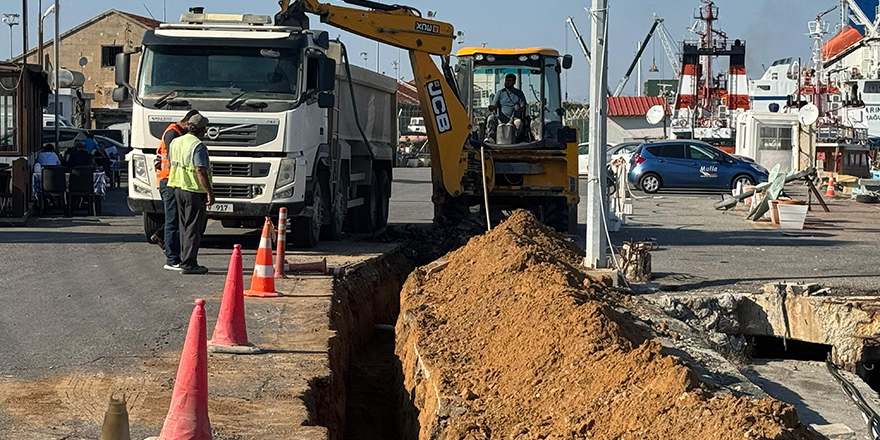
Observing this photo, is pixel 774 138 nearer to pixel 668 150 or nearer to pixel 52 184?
pixel 668 150

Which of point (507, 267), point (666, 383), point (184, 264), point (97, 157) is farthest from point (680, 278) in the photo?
point (97, 157)

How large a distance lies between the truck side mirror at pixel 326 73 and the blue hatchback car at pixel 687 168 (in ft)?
60.2

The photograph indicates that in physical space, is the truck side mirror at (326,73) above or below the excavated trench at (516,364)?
above

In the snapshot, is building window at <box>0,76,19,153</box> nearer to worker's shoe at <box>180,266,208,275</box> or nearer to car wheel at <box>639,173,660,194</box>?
worker's shoe at <box>180,266,208,275</box>

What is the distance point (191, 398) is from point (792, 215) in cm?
1541

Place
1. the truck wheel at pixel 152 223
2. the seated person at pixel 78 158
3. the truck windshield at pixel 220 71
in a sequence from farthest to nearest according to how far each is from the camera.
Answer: the seated person at pixel 78 158 → the truck wheel at pixel 152 223 → the truck windshield at pixel 220 71

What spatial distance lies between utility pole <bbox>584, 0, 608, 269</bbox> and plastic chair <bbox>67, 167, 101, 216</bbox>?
37.2 ft

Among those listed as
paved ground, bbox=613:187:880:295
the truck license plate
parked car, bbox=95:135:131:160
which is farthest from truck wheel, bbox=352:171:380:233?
parked car, bbox=95:135:131:160

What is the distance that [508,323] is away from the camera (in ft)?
26.2

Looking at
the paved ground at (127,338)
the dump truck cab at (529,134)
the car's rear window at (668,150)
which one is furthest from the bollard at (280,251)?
the car's rear window at (668,150)

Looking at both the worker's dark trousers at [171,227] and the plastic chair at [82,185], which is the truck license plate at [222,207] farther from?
the plastic chair at [82,185]

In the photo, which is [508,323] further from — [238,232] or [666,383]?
[238,232]

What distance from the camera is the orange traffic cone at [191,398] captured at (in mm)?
5039

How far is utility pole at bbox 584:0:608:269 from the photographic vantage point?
11.4 metres
